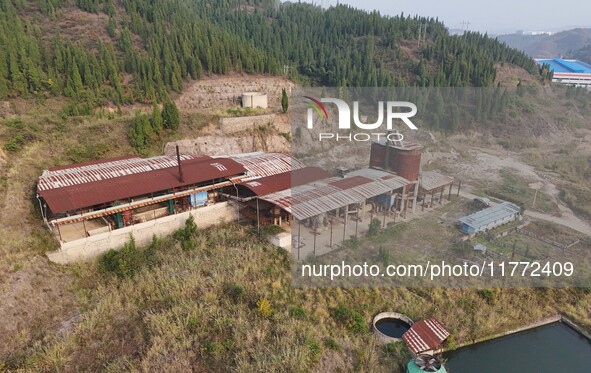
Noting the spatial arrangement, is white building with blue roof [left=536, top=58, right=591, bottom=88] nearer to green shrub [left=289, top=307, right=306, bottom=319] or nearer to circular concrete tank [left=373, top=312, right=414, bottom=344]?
circular concrete tank [left=373, top=312, right=414, bottom=344]

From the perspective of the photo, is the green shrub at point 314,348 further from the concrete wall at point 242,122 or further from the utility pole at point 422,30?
the utility pole at point 422,30

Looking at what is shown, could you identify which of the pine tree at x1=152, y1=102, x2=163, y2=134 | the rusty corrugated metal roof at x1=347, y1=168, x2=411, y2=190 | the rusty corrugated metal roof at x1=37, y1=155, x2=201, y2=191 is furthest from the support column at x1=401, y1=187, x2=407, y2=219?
the pine tree at x1=152, y1=102, x2=163, y2=134

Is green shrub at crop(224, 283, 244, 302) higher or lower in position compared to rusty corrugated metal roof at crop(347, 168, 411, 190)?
lower

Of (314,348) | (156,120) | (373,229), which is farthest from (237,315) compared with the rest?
(156,120)

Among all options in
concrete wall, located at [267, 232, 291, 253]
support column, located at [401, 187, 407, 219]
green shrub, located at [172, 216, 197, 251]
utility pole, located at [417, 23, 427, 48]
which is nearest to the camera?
green shrub, located at [172, 216, 197, 251]

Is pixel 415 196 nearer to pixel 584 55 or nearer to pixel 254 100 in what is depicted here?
pixel 254 100
